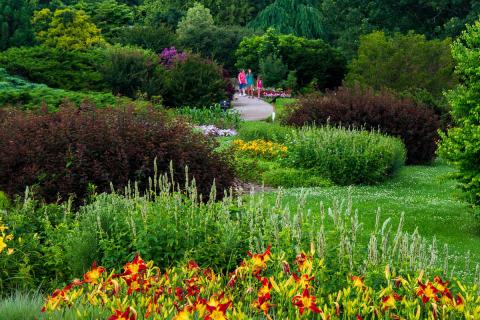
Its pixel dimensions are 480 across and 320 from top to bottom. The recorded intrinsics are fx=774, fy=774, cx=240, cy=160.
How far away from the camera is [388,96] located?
60.2 ft

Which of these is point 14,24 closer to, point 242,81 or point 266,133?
point 242,81

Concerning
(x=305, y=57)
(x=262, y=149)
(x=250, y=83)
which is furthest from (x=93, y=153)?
(x=305, y=57)

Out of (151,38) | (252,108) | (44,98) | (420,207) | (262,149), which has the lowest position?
(420,207)

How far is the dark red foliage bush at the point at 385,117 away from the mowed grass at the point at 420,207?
274 centimetres

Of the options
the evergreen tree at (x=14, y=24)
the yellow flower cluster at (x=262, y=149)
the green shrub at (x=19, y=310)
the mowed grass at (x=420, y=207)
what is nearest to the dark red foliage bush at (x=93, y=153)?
the mowed grass at (x=420, y=207)

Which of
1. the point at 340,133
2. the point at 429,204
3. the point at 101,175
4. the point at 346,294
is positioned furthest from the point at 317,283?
the point at 340,133

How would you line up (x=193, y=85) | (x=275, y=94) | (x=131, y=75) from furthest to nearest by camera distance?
(x=275, y=94)
(x=193, y=85)
(x=131, y=75)

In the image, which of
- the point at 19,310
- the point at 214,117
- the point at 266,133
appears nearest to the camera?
the point at 19,310

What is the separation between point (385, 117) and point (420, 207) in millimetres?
6500

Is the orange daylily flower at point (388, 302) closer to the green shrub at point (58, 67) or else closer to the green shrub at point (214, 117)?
the green shrub at point (214, 117)

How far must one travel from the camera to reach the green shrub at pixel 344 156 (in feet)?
44.4

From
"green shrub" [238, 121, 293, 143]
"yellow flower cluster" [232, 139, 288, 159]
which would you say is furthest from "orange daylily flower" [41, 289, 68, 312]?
"green shrub" [238, 121, 293, 143]

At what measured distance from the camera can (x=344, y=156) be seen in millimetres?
13594

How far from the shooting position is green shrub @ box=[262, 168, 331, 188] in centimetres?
1315
